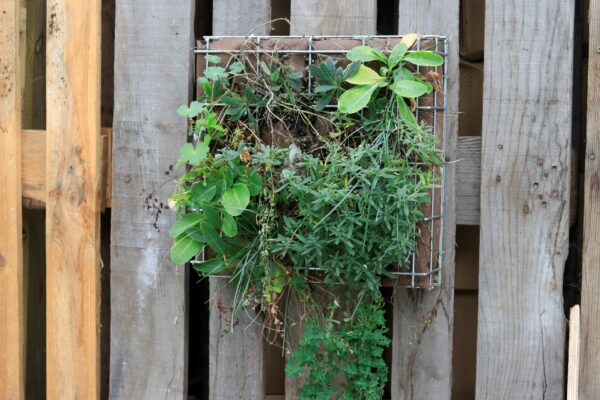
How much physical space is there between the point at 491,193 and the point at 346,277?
21.1 inches

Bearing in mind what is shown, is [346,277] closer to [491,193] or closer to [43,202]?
[491,193]

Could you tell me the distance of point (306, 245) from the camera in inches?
75.5

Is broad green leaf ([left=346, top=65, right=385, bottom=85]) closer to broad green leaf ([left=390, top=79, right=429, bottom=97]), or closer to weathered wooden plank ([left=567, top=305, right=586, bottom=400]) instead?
broad green leaf ([left=390, top=79, right=429, bottom=97])

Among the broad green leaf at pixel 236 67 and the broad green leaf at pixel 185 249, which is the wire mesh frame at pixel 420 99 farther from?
the broad green leaf at pixel 185 249

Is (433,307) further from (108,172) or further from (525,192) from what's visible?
Result: (108,172)

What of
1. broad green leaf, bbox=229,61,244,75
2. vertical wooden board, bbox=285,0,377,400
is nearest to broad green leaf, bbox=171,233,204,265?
vertical wooden board, bbox=285,0,377,400

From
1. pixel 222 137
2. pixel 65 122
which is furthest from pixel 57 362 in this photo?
pixel 222 137

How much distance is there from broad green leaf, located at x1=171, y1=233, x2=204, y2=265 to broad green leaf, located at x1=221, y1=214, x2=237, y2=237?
12 centimetres

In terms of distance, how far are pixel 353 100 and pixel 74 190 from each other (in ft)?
3.09

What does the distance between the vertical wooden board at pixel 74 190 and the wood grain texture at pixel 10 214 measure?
4.9 inches

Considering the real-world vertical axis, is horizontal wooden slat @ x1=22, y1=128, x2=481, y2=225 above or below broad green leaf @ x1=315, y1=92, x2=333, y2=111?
below

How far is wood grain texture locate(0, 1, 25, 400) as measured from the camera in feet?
7.95

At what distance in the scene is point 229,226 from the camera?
1986 millimetres

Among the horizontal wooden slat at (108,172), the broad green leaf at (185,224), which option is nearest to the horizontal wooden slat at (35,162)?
the horizontal wooden slat at (108,172)
